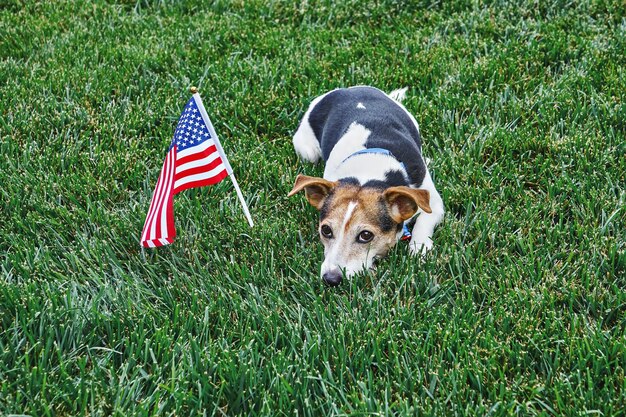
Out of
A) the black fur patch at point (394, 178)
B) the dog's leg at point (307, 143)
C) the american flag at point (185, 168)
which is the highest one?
the american flag at point (185, 168)

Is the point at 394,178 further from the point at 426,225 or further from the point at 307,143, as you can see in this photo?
the point at 307,143

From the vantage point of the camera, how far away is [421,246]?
13.3 ft

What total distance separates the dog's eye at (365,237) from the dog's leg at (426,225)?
0.30 m

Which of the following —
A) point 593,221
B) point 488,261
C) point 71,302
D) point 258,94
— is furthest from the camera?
point 258,94

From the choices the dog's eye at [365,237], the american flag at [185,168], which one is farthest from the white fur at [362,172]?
the american flag at [185,168]

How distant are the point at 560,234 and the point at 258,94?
264 centimetres

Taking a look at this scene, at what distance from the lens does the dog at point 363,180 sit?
388cm

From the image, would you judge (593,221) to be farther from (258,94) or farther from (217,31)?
(217,31)

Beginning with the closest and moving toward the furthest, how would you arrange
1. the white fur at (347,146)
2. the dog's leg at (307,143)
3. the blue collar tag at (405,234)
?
1. the blue collar tag at (405,234)
2. the white fur at (347,146)
3. the dog's leg at (307,143)

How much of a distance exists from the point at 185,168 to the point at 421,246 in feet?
4.52

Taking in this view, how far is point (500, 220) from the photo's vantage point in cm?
428

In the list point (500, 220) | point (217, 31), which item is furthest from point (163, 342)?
point (217, 31)

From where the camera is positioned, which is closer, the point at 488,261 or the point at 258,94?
the point at 488,261

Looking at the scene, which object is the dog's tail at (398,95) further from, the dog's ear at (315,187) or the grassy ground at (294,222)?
the dog's ear at (315,187)
